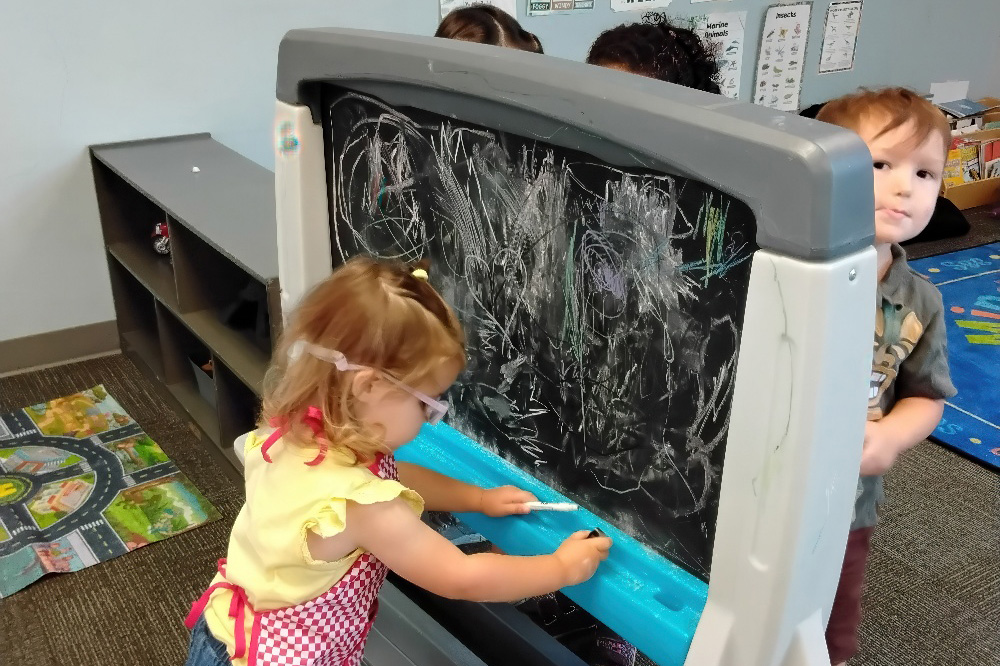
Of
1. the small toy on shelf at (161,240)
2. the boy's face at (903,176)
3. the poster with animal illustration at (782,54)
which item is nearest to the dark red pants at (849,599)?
the boy's face at (903,176)

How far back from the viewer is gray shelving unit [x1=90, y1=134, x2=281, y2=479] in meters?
1.83

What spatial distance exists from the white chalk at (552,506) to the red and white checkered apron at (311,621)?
0.53 ft

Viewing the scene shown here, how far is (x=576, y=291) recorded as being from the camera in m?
0.81

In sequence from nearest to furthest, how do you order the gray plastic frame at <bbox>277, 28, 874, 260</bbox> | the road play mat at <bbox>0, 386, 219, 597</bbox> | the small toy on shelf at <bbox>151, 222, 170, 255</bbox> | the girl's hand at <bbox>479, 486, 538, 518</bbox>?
the gray plastic frame at <bbox>277, 28, 874, 260</bbox> → the girl's hand at <bbox>479, 486, 538, 518</bbox> → the road play mat at <bbox>0, 386, 219, 597</bbox> → the small toy on shelf at <bbox>151, 222, 170, 255</bbox>

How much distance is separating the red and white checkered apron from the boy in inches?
21.3

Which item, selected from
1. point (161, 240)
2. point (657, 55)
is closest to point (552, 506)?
point (657, 55)

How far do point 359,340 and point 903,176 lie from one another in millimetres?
588

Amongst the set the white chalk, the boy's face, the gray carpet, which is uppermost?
the boy's face

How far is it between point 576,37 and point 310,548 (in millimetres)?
2575

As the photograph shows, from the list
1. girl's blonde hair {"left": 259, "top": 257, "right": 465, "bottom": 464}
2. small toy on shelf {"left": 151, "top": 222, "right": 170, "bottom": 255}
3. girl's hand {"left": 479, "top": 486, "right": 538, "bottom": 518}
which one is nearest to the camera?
girl's blonde hair {"left": 259, "top": 257, "right": 465, "bottom": 464}

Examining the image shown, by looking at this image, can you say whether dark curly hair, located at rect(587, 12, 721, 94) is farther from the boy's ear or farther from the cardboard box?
the cardboard box

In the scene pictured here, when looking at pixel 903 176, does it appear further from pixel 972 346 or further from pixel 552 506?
pixel 972 346

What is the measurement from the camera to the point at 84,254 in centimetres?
247

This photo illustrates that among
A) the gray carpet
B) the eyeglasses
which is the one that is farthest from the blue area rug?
the gray carpet
